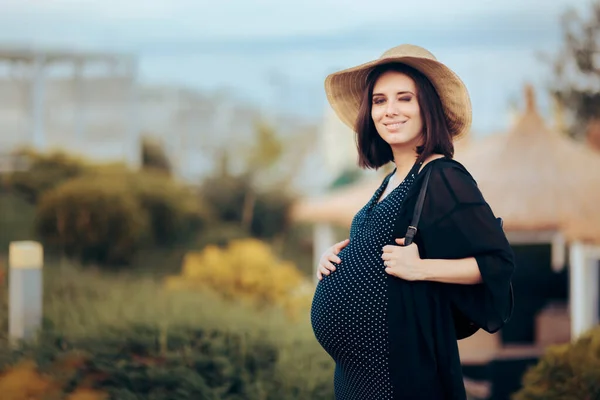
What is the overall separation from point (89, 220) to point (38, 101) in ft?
36.0

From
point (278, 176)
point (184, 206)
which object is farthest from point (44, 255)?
point (278, 176)

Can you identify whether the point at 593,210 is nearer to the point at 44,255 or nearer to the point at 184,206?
the point at 44,255

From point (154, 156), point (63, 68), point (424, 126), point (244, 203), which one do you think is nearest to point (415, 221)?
point (424, 126)

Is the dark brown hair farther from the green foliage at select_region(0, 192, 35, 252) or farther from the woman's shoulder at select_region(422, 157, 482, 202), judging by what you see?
the green foliage at select_region(0, 192, 35, 252)

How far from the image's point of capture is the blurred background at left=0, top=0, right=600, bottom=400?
16.4 ft

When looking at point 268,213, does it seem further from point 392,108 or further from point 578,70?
point 392,108

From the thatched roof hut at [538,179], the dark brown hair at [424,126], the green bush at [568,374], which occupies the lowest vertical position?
the green bush at [568,374]

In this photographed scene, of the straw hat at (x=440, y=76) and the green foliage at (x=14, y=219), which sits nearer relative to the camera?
the straw hat at (x=440, y=76)

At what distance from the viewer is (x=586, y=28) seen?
19234 millimetres

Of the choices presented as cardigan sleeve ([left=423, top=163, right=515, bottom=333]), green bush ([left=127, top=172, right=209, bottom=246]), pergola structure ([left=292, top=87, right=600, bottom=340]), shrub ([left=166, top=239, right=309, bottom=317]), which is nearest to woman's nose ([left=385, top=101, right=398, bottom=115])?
cardigan sleeve ([left=423, top=163, right=515, bottom=333])

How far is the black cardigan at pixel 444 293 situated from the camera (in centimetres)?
242

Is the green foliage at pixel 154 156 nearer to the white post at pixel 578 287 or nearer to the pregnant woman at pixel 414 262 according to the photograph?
the white post at pixel 578 287

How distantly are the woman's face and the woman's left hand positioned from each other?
37 centimetres

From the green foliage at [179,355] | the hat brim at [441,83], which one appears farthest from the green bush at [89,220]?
the hat brim at [441,83]
